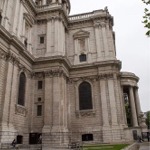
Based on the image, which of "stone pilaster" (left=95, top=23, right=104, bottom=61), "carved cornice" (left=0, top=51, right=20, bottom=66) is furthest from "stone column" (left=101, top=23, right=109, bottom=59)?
"carved cornice" (left=0, top=51, right=20, bottom=66)

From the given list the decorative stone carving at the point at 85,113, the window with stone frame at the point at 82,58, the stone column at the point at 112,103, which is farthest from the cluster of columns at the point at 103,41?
the decorative stone carving at the point at 85,113

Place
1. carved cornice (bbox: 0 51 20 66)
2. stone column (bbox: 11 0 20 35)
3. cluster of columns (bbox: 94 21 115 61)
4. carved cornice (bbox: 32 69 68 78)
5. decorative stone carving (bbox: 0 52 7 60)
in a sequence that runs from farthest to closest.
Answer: cluster of columns (bbox: 94 21 115 61) → carved cornice (bbox: 32 69 68 78) → stone column (bbox: 11 0 20 35) → carved cornice (bbox: 0 51 20 66) → decorative stone carving (bbox: 0 52 7 60)

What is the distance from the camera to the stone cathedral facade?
89.9 ft

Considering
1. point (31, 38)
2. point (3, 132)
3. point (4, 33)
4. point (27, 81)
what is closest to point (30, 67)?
point (27, 81)

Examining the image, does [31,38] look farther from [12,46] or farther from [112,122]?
[112,122]

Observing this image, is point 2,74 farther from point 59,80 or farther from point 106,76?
point 106,76

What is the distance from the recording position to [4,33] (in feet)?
85.0

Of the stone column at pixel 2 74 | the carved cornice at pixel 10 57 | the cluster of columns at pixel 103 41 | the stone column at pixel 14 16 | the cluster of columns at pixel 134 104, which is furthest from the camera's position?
the cluster of columns at pixel 134 104

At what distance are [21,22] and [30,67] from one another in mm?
6989

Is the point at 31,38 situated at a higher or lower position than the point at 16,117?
higher

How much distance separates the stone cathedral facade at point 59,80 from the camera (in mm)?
27408

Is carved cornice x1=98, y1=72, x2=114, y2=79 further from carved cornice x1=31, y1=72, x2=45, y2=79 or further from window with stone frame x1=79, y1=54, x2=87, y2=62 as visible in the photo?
carved cornice x1=31, y1=72, x2=45, y2=79

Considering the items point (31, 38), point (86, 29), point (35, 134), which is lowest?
point (35, 134)

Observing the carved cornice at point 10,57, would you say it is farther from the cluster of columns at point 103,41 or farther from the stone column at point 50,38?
the cluster of columns at point 103,41
